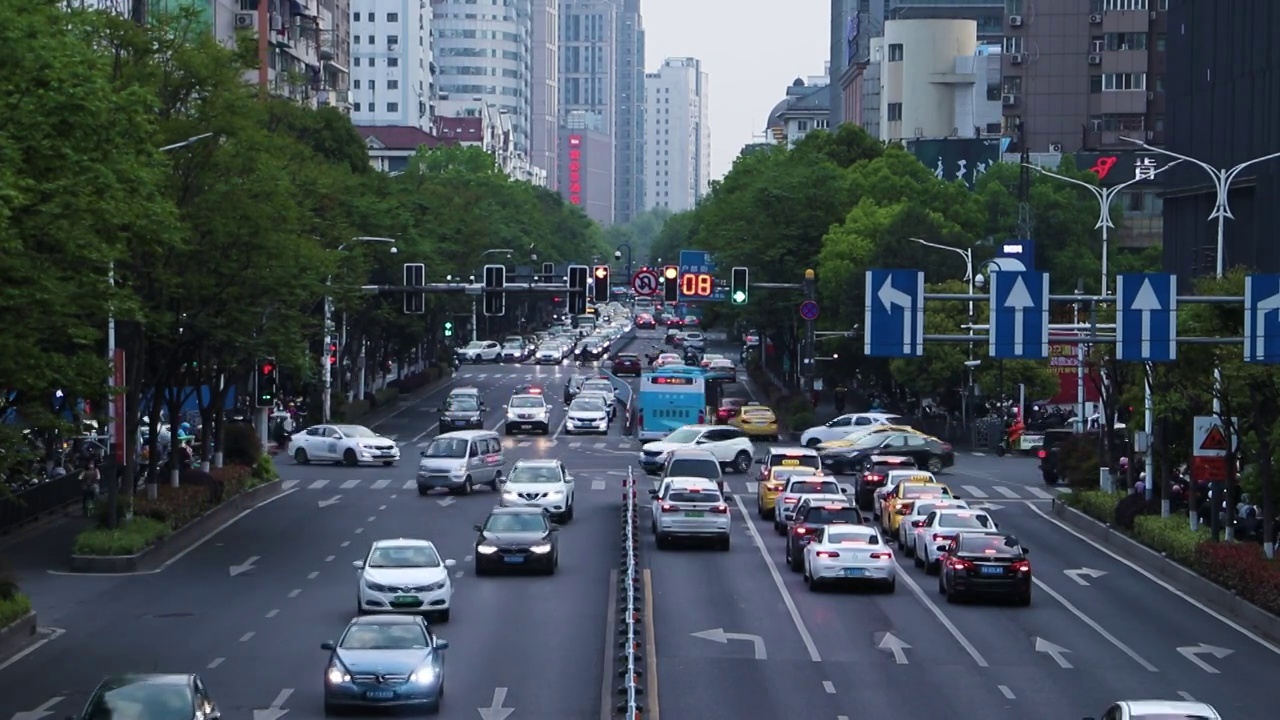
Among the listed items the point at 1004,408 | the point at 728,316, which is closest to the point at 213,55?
the point at 1004,408

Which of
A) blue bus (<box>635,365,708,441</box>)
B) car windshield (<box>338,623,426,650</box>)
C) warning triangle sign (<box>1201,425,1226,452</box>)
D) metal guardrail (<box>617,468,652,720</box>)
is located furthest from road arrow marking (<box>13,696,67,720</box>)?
blue bus (<box>635,365,708,441</box>)

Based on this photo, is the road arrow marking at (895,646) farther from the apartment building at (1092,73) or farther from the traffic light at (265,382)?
the apartment building at (1092,73)

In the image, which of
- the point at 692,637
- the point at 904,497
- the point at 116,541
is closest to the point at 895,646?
the point at 692,637

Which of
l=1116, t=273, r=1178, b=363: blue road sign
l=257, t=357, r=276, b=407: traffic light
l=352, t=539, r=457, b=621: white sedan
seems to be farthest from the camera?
l=257, t=357, r=276, b=407: traffic light

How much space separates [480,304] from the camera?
484ft

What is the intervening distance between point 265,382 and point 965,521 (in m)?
26.8

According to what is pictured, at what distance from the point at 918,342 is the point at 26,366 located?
1492 centimetres

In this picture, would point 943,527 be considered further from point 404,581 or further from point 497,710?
point 497,710

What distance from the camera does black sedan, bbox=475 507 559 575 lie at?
38500 mm

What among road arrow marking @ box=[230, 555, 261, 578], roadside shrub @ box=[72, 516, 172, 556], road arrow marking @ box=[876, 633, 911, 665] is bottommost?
road arrow marking @ box=[230, 555, 261, 578]

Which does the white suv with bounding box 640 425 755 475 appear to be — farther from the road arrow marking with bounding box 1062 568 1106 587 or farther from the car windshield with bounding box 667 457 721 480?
the road arrow marking with bounding box 1062 568 1106 587

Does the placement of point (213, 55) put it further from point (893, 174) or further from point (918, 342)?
point (893, 174)

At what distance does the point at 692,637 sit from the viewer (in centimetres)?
3178

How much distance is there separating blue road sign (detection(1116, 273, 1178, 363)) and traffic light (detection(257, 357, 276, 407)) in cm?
3077
